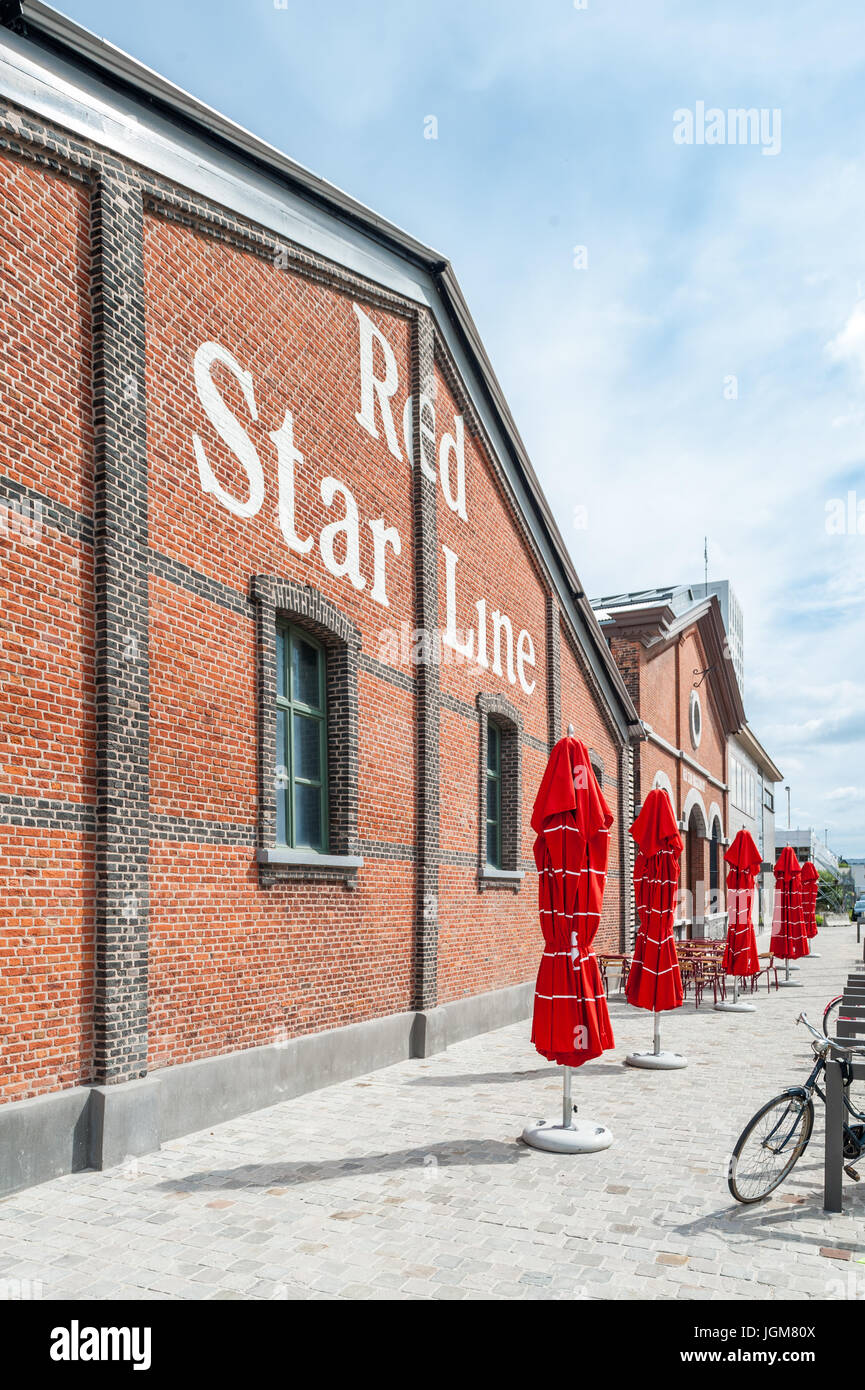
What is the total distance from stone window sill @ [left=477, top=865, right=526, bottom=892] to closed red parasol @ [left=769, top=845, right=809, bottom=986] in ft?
25.4

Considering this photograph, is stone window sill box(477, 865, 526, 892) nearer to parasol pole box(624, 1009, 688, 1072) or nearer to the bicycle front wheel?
parasol pole box(624, 1009, 688, 1072)

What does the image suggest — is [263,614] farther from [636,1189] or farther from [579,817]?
[636,1189]

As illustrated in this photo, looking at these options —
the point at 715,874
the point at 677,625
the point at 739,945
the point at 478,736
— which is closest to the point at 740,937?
the point at 739,945

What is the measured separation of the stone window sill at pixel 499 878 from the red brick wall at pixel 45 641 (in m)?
7.20

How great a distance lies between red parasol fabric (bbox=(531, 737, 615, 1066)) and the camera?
7402 mm

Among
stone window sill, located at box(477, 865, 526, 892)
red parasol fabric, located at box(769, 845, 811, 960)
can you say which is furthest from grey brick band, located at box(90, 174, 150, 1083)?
red parasol fabric, located at box(769, 845, 811, 960)

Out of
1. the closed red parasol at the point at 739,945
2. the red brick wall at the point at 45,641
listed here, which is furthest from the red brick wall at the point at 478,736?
the red brick wall at the point at 45,641

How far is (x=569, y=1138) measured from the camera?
729 cm

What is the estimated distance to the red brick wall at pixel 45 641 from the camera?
626cm

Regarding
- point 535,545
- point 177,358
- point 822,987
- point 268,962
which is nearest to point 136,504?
point 177,358

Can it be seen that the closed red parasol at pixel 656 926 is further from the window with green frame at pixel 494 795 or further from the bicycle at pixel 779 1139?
the bicycle at pixel 779 1139

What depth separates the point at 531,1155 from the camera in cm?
712

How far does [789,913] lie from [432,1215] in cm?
1661
